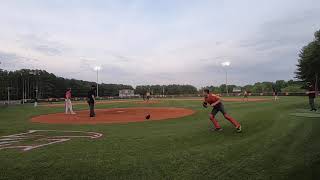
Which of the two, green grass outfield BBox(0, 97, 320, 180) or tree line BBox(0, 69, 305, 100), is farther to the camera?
tree line BBox(0, 69, 305, 100)

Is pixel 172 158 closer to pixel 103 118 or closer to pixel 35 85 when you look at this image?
pixel 103 118

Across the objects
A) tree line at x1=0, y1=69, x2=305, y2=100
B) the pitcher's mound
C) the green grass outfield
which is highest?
tree line at x1=0, y1=69, x2=305, y2=100

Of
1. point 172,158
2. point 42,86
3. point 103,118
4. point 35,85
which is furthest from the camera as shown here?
point 42,86

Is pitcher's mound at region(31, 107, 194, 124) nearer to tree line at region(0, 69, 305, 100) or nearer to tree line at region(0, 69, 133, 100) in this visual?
tree line at region(0, 69, 305, 100)

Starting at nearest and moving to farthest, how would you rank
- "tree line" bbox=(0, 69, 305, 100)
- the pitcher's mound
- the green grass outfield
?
the green grass outfield
the pitcher's mound
"tree line" bbox=(0, 69, 305, 100)

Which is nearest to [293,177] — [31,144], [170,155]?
[170,155]

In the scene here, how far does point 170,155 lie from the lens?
9.41 metres

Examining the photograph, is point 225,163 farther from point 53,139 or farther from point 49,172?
point 53,139

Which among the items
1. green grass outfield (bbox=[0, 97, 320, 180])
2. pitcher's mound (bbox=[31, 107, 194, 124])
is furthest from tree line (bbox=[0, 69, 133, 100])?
green grass outfield (bbox=[0, 97, 320, 180])

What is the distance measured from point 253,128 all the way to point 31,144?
28.2ft

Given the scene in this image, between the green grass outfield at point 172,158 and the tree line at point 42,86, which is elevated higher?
the tree line at point 42,86

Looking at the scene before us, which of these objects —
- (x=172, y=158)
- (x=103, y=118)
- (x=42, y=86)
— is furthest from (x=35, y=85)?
(x=172, y=158)

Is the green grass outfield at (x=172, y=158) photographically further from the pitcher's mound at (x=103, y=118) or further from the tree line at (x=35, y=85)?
the tree line at (x=35, y=85)

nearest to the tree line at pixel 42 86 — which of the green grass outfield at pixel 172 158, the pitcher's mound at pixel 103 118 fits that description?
the pitcher's mound at pixel 103 118
